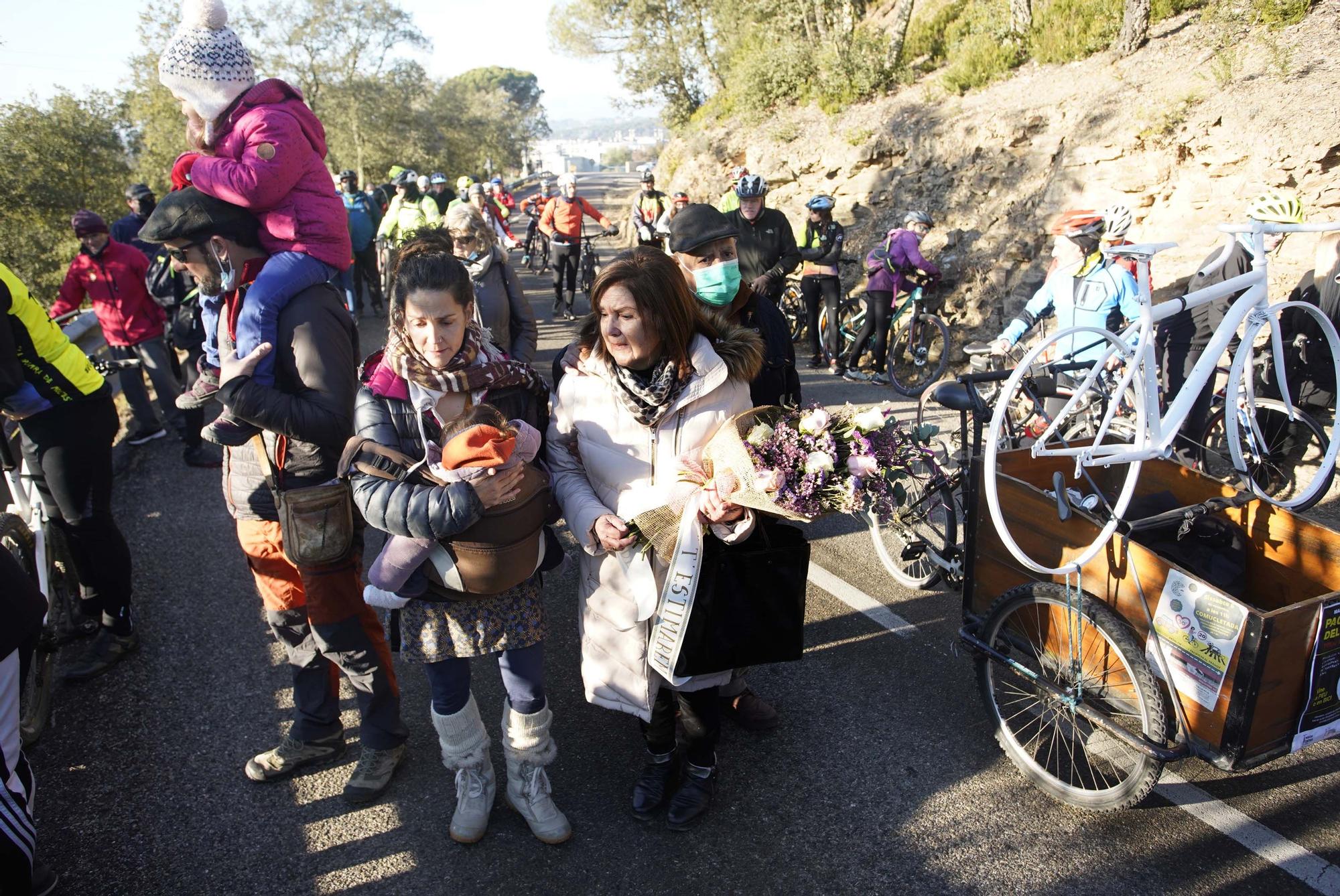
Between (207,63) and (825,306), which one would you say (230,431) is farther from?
(825,306)

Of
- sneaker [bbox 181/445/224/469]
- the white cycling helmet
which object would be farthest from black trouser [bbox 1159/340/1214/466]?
sneaker [bbox 181/445/224/469]

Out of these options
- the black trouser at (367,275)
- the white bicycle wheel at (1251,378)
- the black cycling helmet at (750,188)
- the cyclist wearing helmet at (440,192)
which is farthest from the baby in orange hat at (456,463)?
the cyclist wearing helmet at (440,192)

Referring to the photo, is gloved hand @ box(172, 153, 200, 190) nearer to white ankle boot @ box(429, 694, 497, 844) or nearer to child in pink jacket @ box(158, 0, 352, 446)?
child in pink jacket @ box(158, 0, 352, 446)

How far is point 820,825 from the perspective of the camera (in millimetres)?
2861

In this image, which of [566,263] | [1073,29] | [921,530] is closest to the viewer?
[921,530]

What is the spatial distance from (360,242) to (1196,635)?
12288mm

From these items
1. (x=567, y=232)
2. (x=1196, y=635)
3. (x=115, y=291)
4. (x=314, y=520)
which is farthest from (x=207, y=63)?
(x=567, y=232)

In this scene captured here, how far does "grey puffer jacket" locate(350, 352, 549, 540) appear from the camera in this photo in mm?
2180

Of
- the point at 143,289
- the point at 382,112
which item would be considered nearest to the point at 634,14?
the point at 382,112

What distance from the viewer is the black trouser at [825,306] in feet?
31.3

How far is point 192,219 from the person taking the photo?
2576 millimetres

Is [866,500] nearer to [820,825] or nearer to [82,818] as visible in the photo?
[820,825]

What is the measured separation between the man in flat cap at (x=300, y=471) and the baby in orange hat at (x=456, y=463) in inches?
18.6

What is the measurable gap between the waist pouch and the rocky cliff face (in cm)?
760
